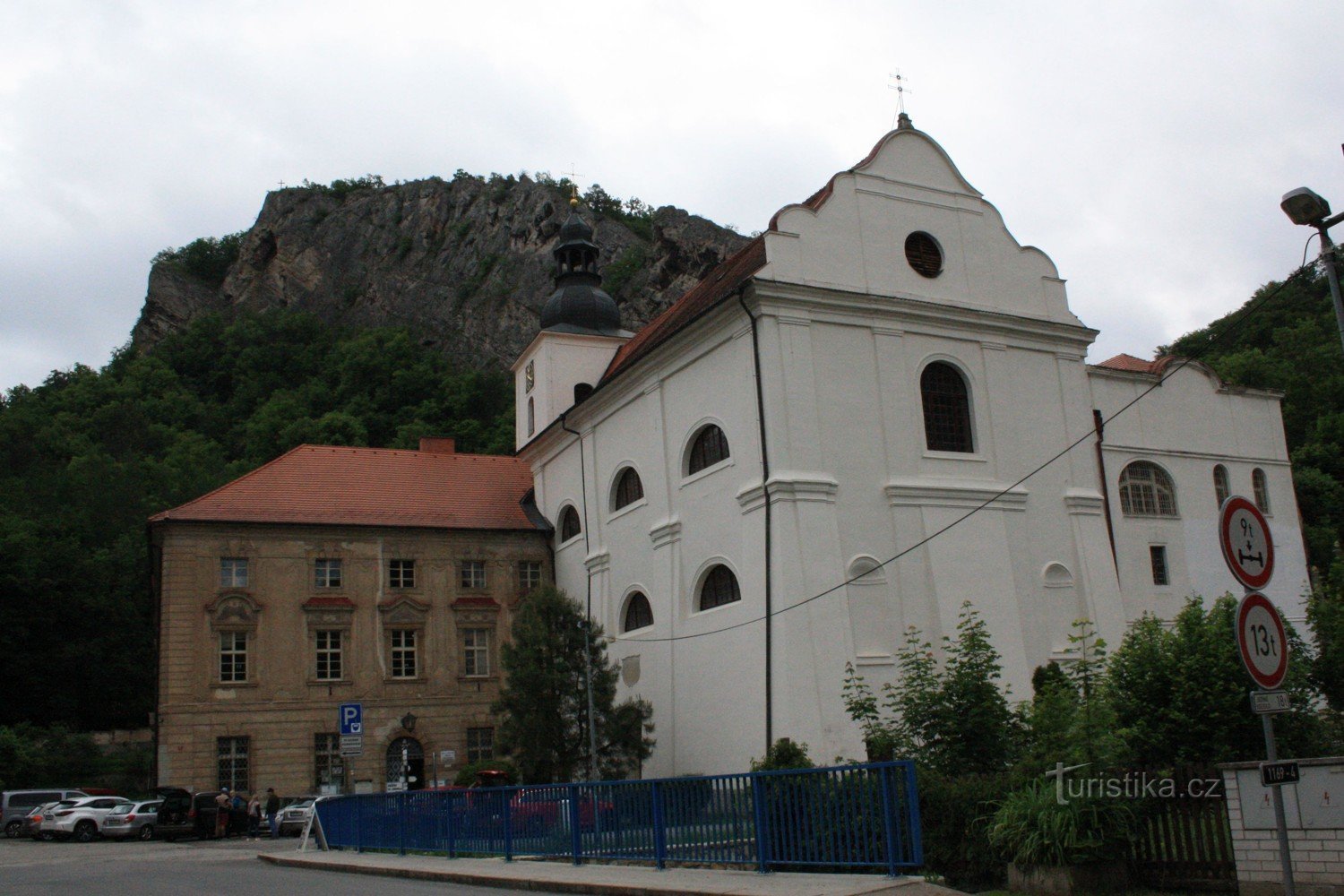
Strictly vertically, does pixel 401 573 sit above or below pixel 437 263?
below

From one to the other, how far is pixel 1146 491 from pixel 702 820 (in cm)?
1955

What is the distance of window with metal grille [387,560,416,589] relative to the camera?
112 feet

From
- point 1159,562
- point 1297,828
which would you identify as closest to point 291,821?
point 1159,562

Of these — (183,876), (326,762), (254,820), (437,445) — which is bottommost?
(183,876)

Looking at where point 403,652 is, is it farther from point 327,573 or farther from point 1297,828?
point 1297,828

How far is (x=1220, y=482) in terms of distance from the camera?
30.8 meters

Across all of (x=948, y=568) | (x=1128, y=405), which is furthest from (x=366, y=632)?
(x=1128, y=405)

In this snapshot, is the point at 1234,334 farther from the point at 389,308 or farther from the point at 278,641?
the point at 389,308

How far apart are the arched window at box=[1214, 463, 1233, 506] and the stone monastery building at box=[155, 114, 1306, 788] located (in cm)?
10

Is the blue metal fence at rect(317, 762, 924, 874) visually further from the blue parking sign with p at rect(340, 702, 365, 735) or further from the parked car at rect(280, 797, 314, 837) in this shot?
the parked car at rect(280, 797, 314, 837)

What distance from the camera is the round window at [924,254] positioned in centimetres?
2700

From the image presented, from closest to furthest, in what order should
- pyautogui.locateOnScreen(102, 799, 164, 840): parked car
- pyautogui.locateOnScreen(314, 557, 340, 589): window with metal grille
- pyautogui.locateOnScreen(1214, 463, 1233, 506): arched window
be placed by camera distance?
1. pyautogui.locateOnScreen(102, 799, 164, 840): parked car
2. pyautogui.locateOnScreen(1214, 463, 1233, 506): arched window
3. pyautogui.locateOnScreen(314, 557, 340, 589): window with metal grille

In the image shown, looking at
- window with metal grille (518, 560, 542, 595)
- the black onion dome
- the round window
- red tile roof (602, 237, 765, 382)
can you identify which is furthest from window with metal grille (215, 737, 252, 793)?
the round window

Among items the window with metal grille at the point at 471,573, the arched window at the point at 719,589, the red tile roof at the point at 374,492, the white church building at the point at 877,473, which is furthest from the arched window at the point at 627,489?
the window with metal grille at the point at 471,573
